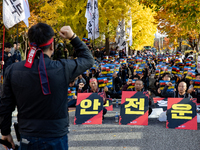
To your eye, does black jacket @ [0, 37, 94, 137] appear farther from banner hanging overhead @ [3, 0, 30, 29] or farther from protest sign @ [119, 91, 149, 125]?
banner hanging overhead @ [3, 0, 30, 29]

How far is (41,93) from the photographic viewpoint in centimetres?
209

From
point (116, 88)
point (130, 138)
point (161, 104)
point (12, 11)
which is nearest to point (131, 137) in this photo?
point (130, 138)

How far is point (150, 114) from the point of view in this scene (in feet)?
26.0

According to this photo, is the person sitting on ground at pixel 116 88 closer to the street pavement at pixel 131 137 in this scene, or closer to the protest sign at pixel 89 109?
the protest sign at pixel 89 109

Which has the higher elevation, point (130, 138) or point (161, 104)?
point (161, 104)

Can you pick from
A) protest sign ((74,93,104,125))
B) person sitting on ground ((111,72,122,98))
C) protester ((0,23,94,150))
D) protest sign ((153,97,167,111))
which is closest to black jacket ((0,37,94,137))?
protester ((0,23,94,150))

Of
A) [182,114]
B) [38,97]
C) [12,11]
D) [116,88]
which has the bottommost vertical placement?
[182,114]

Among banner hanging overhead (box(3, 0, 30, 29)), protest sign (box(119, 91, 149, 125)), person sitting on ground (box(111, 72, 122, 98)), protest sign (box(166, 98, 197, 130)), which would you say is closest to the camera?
protest sign (box(166, 98, 197, 130))

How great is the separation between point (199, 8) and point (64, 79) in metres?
9.97

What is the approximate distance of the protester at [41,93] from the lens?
210cm

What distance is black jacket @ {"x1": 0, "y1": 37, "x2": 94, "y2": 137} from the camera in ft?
6.90

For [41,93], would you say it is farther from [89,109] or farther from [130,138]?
[89,109]

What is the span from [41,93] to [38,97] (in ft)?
0.15

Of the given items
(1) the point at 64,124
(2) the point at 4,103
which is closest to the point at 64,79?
(1) the point at 64,124
